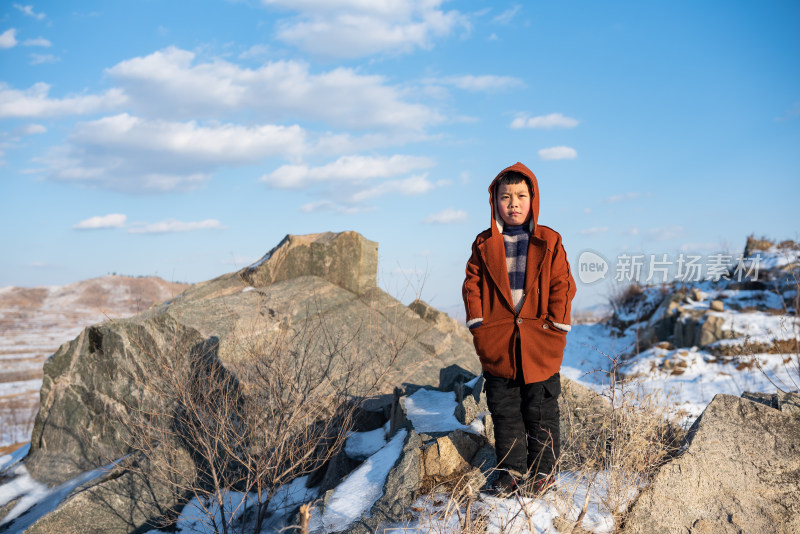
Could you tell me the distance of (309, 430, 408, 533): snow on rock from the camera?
3.18m

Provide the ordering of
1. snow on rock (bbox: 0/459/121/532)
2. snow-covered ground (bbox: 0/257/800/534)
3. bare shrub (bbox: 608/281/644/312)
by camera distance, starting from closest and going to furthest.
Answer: snow-covered ground (bbox: 0/257/800/534), snow on rock (bbox: 0/459/121/532), bare shrub (bbox: 608/281/644/312)

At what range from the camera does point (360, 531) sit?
3.00m

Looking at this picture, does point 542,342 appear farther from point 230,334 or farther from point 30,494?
point 30,494

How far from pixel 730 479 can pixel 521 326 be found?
163 centimetres

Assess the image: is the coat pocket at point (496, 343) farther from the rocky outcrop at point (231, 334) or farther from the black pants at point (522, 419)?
the rocky outcrop at point (231, 334)

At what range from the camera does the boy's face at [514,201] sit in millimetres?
3199

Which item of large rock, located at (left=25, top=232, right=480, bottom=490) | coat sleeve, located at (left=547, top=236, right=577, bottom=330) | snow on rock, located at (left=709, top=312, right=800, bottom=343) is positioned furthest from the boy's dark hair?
snow on rock, located at (left=709, top=312, right=800, bottom=343)

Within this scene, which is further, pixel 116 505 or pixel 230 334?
pixel 230 334

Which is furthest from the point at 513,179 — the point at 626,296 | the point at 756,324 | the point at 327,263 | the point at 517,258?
the point at 626,296

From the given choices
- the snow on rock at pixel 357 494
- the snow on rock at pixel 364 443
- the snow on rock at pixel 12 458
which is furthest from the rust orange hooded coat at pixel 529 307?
the snow on rock at pixel 12 458

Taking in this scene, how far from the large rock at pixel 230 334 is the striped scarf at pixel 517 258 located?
8.19 feet

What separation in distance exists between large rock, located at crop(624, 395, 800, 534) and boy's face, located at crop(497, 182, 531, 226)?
1.77m

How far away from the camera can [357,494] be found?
3.42m

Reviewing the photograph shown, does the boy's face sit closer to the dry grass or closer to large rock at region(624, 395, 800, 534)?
the dry grass
